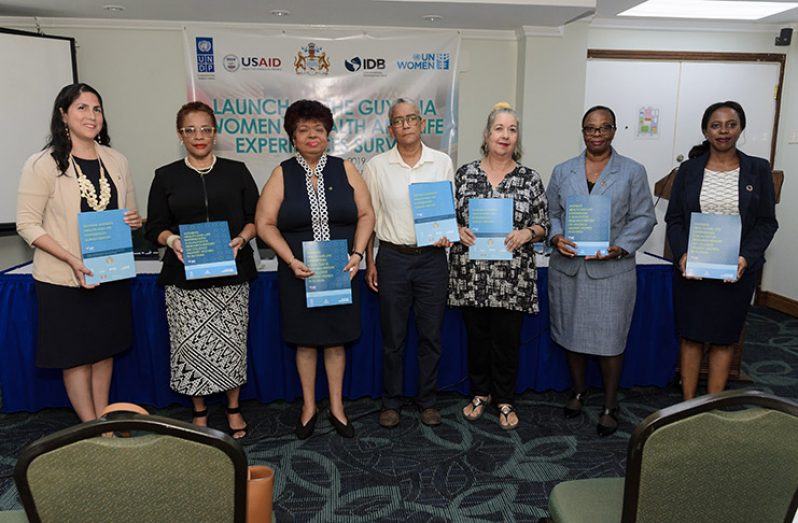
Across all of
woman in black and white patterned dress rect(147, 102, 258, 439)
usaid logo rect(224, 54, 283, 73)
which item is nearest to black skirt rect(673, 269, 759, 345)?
woman in black and white patterned dress rect(147, 102, 258, 439)

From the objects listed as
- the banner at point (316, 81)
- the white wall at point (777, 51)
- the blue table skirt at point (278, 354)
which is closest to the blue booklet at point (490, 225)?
the blue table skirt at point (278, 354)

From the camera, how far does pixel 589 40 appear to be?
510 cm

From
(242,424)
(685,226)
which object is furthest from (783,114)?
(242,424)

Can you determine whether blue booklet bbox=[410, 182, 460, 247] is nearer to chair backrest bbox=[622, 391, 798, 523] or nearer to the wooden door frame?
chair backrest bbox=[622, 391, 798, 523]

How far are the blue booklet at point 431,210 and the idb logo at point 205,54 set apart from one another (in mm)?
2816

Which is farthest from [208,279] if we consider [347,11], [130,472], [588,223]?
[347,11]

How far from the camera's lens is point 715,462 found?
1232 mm

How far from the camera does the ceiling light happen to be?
180 inches

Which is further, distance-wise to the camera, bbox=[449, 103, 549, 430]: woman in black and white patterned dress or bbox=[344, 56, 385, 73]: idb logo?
bbox=[344, 56, 385, 73]: idb logo

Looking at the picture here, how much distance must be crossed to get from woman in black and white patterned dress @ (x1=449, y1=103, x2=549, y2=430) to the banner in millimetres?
2218

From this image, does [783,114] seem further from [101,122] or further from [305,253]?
[101,122]

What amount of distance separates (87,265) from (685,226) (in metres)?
2.59

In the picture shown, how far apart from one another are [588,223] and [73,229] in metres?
2.17

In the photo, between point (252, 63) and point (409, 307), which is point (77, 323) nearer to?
point (409, 307)
